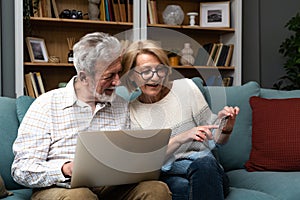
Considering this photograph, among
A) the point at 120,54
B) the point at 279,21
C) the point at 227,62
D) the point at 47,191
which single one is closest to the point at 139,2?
the point at 227,62

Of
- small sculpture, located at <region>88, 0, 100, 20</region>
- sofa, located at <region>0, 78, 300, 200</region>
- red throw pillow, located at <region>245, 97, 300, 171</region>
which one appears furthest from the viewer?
small sculpture, located at <region>88, 0, 100, 20</region>

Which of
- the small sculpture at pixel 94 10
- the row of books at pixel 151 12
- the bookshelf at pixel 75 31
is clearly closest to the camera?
the bookshelf at pixel 75 31

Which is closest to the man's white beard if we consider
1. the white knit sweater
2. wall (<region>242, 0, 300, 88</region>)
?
the white knit sweater

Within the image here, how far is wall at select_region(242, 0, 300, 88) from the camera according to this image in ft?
14.9

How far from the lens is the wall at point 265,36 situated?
453cm

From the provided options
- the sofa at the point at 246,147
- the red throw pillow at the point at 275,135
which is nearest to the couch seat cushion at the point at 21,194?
the sofa at the point at 246,147

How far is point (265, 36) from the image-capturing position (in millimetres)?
4641

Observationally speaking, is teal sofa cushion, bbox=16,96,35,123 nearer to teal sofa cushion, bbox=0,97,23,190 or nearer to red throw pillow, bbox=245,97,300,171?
teal sofa cushion, bbox=0,97,23,190

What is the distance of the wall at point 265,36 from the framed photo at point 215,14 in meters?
0.21

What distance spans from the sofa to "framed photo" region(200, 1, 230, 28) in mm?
1677

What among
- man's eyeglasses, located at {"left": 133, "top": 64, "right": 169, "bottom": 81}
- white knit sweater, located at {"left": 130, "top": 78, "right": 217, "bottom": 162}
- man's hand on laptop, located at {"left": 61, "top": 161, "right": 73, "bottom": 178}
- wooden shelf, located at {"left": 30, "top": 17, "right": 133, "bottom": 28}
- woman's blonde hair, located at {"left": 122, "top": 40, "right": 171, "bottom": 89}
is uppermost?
wooden shelf, located at {"left": 30, "top": 17, "right": 133, "bottom": 28}

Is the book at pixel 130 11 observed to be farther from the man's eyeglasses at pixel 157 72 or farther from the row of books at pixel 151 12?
the man's eyeglasses at pixel 157 72

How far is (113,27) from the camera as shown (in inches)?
168

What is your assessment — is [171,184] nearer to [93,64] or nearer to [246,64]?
[93,64]
